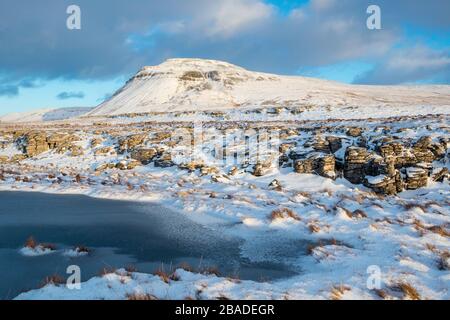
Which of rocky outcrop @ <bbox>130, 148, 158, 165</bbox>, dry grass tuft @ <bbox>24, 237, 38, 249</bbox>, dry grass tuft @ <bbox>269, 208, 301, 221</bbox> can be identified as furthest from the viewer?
rocky outcrop @ <bbox>130, 148, 158, 165</bbox>

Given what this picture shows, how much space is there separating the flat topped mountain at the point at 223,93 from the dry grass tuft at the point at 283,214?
60.1m

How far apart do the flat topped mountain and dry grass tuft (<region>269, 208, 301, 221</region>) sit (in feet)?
197

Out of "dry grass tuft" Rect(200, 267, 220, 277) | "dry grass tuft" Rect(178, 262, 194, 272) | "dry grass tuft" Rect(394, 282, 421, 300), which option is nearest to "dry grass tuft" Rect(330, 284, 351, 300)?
"dry grass tuft" Rect(394, 282, 421, 300)

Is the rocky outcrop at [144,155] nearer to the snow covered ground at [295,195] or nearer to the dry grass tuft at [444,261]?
the snow covered ground at [295,195]

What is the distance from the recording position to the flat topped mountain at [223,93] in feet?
267

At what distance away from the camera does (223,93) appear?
99562 millimetres

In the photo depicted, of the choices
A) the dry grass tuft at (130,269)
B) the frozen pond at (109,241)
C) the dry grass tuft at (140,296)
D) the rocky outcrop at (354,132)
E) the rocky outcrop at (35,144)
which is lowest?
the frozen pond at (109,241)

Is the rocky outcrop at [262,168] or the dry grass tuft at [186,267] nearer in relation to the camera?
the dry grass tuft at [186,267]

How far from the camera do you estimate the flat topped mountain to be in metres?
81.2

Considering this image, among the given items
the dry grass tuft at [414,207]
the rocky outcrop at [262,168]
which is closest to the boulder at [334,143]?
the rocky outcrop at [262,168]

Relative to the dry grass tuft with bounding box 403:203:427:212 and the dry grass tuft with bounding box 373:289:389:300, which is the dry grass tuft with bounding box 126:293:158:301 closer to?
the dry grass tuft with bounding box 373:289:389:300

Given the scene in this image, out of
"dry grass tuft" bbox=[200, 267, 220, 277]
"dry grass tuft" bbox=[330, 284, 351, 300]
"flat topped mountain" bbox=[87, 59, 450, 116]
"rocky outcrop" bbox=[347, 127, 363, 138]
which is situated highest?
"flat topped mountain" bbox=[87, 59, 450, 116]
